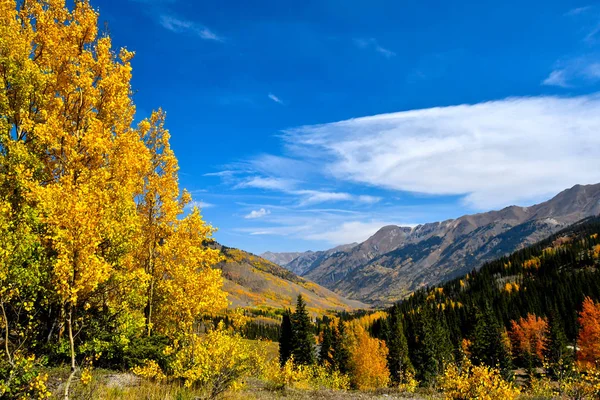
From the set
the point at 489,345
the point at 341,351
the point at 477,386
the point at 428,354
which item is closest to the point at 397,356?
the point at 428,354

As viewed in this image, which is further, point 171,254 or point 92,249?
point 171,254

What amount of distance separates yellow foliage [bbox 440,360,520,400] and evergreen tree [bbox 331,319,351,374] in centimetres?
Result: 6776

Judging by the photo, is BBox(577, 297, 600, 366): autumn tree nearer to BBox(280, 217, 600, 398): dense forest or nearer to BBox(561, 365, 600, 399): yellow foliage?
BBox(280, 217, 600, 398): dense forest

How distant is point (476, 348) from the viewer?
76.2 meters

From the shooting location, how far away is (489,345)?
247ft

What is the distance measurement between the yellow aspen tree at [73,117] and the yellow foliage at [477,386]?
546 inches

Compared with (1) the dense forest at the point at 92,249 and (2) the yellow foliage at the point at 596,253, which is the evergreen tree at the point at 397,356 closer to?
(1) the dense forest at the point at 92,249

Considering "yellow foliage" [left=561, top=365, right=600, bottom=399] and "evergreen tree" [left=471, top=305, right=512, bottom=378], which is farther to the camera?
"evergreen tree" [left=471, top=305, right=512, bottom=378]

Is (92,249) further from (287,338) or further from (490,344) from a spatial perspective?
(490,344)

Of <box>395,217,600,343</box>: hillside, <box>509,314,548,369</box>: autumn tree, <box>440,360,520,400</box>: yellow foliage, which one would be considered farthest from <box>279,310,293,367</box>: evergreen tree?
<box>509,314,548,369</box>: autumn tree

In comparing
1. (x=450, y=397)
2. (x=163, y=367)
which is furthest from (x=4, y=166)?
(x=450, y=397)

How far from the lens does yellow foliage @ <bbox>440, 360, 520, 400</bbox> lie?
1272 cm

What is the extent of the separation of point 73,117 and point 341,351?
7865 cm

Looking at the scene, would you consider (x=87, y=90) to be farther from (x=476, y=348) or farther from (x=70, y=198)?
(x=476, y=348)
